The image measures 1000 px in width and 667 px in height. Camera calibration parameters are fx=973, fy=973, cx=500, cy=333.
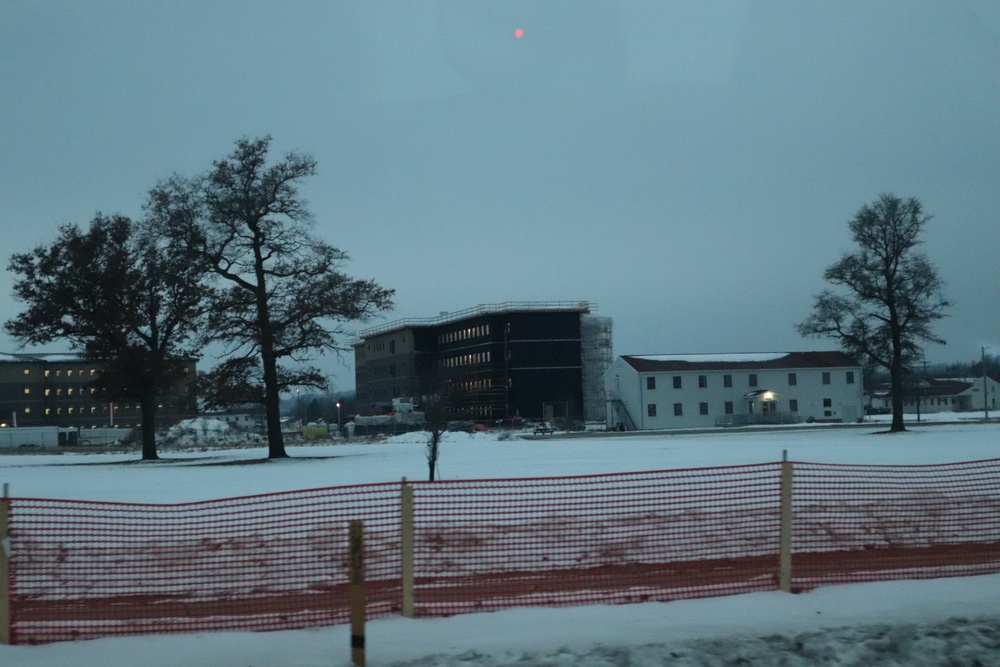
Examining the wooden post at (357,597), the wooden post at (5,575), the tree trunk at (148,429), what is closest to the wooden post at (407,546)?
the wooden post at (357,597)

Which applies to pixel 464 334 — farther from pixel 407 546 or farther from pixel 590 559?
pixel 407 546

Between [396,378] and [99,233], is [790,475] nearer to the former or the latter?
[99,233]

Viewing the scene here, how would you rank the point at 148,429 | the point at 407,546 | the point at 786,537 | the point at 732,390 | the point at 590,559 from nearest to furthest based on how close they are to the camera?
1. the point at 407,546
2. the point at 786,537
3. the point at 590,559
4. the point at 148,429
5. the point at 732,390

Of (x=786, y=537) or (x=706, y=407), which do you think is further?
(x=706, y=407)

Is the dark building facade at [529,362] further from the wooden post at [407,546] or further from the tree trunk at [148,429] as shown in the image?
the wooden post at [407,546]

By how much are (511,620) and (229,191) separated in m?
A: 36.4

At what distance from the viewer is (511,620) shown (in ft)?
28.6

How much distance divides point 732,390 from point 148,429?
5006cm

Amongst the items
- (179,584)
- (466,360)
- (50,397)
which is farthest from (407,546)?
(50,397)

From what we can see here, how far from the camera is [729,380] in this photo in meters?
80.7

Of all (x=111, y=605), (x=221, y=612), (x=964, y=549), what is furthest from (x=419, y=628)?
(x=964, y=549)

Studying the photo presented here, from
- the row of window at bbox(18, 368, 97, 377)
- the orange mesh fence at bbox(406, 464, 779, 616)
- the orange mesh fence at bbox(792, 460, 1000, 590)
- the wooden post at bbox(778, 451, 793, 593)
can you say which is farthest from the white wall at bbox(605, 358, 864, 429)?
the row of window at bbox(18, 368, 97, 377)

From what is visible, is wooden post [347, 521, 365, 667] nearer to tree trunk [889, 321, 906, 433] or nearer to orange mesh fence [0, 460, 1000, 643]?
orange mesh fence [0, 460, 1000, 643]

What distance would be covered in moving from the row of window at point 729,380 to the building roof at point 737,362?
0.61 m
